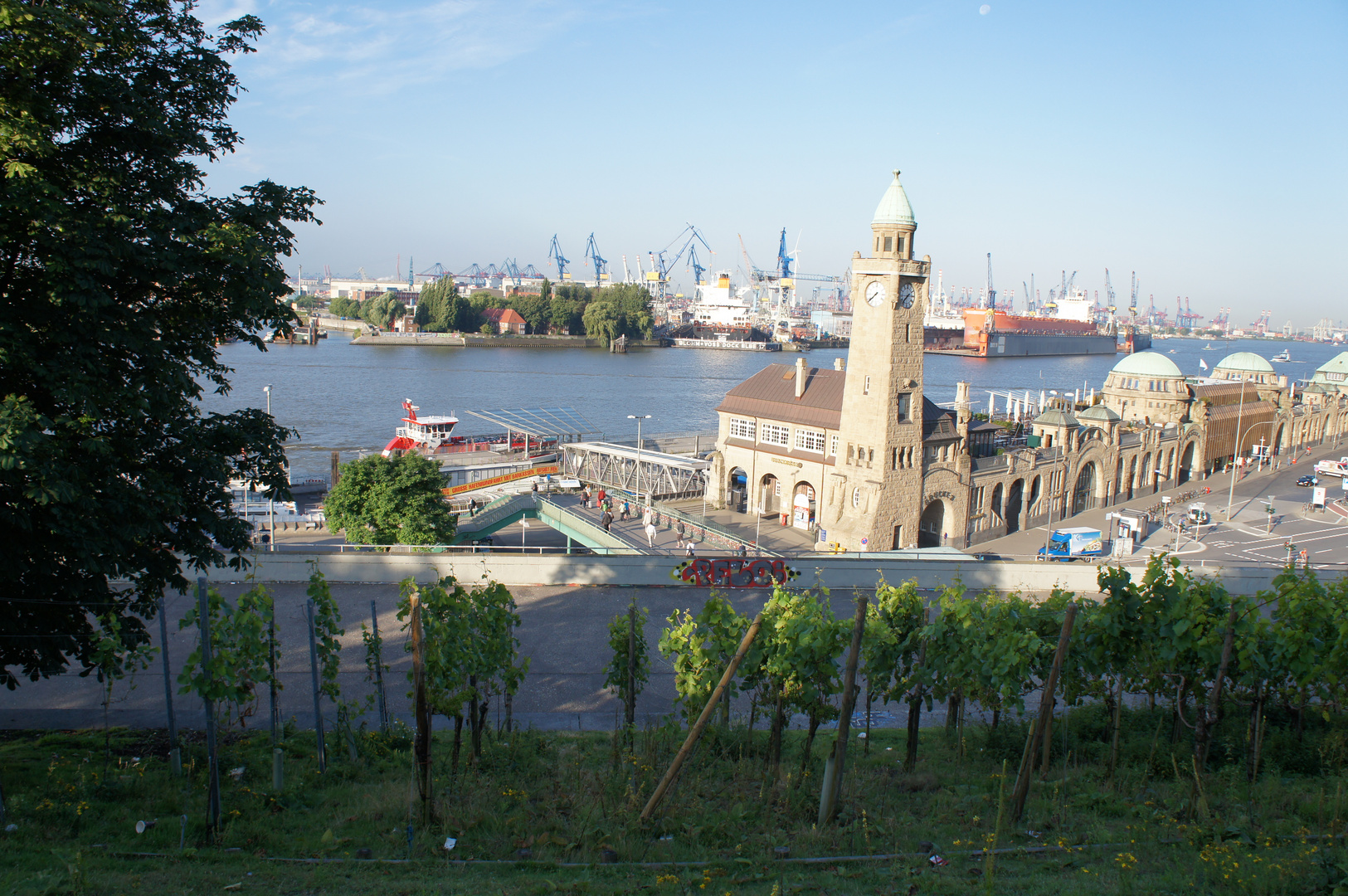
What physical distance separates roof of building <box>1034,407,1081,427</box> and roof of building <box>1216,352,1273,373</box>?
98.2 feet

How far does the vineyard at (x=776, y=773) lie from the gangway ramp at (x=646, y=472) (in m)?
23.7

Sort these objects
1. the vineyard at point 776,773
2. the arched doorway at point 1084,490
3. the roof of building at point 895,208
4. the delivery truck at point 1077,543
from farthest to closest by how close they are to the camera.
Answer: the arched doorway at point 1084,490, the delivery truck at point 1077,543, the roof of building at point 895,208, the vineyard at point 776,773

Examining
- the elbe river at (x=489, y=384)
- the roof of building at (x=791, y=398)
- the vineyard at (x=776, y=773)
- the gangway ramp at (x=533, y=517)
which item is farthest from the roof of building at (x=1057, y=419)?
the elbe river at (x=489, y=384)

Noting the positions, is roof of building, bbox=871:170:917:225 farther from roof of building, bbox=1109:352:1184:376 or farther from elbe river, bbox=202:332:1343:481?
roof of building, bbox=1109:352:1184:376

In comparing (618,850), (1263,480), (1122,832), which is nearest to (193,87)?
(618,850)

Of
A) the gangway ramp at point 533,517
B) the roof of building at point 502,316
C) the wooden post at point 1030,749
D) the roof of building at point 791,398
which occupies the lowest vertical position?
the gangway ramp at point 533,517

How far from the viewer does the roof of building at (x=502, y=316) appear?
139 metres

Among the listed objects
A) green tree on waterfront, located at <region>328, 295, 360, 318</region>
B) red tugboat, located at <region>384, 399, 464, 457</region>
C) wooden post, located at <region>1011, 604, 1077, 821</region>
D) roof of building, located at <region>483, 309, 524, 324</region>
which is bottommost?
red tugboat, located at <region>384, 399, 464, 457</region>

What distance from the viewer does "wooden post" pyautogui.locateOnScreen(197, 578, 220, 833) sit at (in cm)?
823

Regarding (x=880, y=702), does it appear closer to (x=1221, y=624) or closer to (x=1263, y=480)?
(x=1221, y=624)

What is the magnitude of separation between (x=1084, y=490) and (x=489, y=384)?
200ft

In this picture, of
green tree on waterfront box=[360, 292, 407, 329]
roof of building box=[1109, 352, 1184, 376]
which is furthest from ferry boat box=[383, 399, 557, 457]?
green tree on waterfront box=[360, 292, 407, 329]

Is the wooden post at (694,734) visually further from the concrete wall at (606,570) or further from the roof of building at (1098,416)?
the roof of building at (1098,416)

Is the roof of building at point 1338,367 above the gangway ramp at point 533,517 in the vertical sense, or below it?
above
